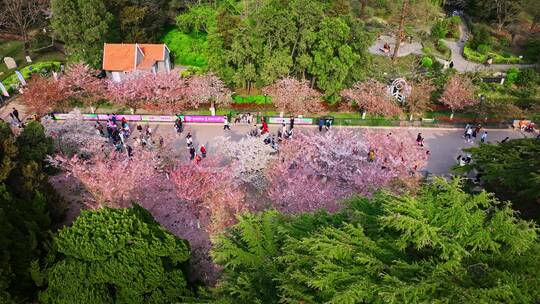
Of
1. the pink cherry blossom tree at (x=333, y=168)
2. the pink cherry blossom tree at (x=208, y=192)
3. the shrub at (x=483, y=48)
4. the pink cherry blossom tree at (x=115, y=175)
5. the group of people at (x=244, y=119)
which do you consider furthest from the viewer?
the shrub at (x=483, y=48)

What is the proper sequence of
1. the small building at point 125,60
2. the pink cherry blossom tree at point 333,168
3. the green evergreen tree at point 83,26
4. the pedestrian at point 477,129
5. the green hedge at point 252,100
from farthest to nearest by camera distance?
the small building at point 125,60
the green hedge at point 252,100
the green evergreen tree at point 83,26
the pedestrian at point 477,129
the pink cherry blossom tree at point 333,168

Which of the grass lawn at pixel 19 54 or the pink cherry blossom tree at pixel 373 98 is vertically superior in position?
the grass lawn at pixel 19 54

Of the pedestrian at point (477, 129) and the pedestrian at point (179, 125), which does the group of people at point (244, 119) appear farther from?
the pedestrian at point (477, 129)

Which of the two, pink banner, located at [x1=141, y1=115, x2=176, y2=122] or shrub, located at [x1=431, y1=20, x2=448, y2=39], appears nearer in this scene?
pink banner, located at [x1=141, y1=115, x2=176, y2=122]

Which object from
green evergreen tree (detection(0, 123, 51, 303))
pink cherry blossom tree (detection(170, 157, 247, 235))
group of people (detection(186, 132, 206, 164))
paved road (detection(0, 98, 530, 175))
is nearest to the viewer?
green evergreen tree (detection(0, 123, 51, 303))

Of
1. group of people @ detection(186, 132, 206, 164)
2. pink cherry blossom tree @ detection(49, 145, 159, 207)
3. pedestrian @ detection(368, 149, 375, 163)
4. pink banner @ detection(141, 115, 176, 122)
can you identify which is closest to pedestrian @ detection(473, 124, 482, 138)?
pedestrian @ detection(368, 149, 375, 163)

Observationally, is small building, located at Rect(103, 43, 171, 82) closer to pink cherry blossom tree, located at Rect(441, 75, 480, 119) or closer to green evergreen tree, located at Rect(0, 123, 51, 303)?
green evergreen tree, located at Rect(0, 123, 51, 303)

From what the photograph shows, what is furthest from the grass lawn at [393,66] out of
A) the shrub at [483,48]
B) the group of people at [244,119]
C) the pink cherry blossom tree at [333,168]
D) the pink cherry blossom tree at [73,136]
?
the pink cherry blossom tree at [73,136]

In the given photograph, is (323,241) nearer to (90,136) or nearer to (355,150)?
(355,150)
